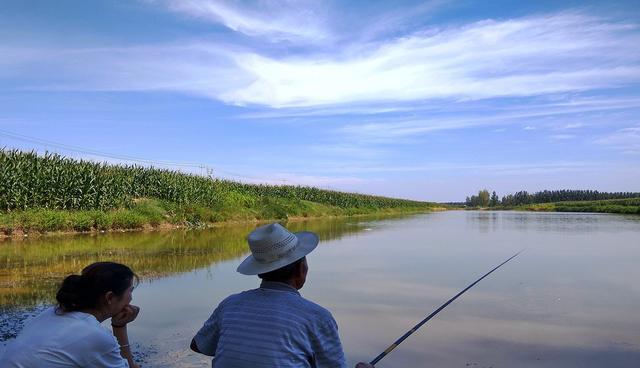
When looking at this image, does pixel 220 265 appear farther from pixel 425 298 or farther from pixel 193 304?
pixel 425 298

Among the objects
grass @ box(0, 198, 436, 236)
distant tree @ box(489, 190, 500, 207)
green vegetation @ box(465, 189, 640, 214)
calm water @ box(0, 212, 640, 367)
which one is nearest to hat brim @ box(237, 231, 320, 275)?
calm water @ box(0, 212, 640, 367)

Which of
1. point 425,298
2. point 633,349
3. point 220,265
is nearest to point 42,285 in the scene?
point 220,265

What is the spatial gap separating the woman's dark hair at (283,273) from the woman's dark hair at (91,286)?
52 cm

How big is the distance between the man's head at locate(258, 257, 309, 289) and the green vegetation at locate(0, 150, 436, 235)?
16.0 m

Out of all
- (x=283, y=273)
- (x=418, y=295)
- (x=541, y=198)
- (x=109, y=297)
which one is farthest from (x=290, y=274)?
(x=541, y=198)

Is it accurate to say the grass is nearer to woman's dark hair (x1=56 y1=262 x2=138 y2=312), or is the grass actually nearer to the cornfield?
the cornfield

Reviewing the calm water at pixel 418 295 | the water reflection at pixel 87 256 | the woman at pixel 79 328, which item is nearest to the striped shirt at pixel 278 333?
the woman at pixel 79 328

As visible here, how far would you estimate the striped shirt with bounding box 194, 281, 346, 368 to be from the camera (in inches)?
77.3

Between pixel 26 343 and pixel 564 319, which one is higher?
pixel 26 343

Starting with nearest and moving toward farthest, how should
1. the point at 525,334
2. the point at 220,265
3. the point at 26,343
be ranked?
1. the point at 26,343
2. the point at 525,334
3. the point at 220,265

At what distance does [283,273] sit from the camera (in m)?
2.13

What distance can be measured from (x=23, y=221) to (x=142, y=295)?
1076 cm

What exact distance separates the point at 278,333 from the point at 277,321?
0.04m

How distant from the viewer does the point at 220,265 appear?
10930 mm
